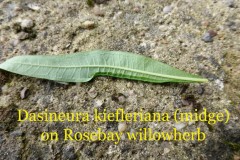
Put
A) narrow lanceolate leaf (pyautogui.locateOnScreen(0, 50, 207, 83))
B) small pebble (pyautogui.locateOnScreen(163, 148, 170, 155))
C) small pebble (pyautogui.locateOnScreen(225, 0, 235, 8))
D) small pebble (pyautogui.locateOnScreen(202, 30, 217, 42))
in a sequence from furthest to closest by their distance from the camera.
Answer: small pebble (pyautogui.locateOnScreen(225, 0, 235, 8))
small pebble (pyautogui.locateOnScreen(202, 30, 217, 42))
narrow lanceolate leaf (pyautogui.locateOnScreen(0, 50, 207, 83))
small pebble (pyautogui.locateOnScreen(163, 148, 170, 155))

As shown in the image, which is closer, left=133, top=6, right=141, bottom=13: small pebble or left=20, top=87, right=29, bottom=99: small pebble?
left=20, top=87, right=29, bottom=99: small pebble

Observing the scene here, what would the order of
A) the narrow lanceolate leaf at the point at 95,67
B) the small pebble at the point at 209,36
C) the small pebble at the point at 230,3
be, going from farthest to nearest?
the small pebble at the point at 230,3
the small pebble at the point at 209,36
the narrow lanceolate leaf at the point at 95,67

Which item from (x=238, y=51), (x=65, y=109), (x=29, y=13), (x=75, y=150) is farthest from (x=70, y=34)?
(x=238, y=51)

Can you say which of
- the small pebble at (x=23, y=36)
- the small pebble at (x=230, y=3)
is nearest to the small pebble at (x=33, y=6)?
the small pebble at (x=23, y=36)

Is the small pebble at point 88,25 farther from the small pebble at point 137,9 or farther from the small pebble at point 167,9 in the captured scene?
the small pebble at point 167,9

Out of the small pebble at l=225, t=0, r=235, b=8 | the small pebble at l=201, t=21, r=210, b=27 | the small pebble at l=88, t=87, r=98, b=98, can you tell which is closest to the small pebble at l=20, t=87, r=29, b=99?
the small pebble at l=88, t=87, r=98, b=98

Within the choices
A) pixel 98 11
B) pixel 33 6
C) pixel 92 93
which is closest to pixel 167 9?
pixel 98 11

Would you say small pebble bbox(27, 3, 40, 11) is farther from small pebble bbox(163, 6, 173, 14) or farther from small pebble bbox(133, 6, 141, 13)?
small pebble bbox(163, 6, 173, 14)
